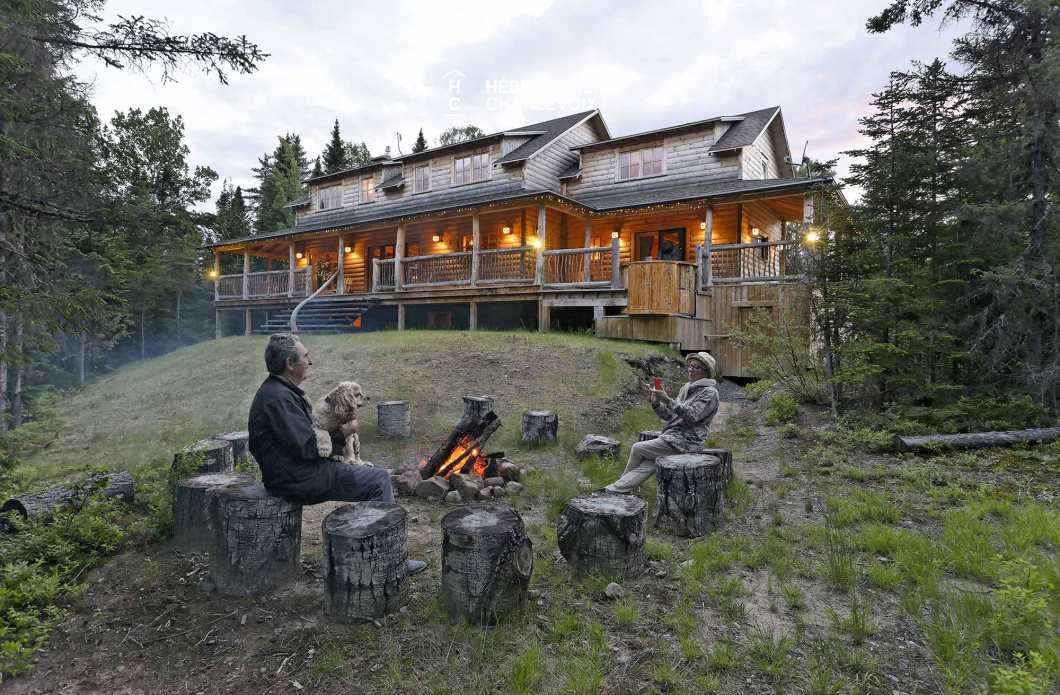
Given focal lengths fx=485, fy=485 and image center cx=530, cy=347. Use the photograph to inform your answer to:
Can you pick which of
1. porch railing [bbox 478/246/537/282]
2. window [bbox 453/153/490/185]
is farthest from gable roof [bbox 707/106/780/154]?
window [bbox 453/153/490/185]

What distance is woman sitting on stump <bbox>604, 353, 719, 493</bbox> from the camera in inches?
192

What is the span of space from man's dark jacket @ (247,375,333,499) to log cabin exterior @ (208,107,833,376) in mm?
8453

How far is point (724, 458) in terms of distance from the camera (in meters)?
5.24

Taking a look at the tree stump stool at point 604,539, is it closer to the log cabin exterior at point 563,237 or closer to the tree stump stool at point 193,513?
the tree stump stool at point 193,513

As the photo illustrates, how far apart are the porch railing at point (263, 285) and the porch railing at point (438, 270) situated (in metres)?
5.55

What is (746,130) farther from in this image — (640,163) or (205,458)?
(205,458)

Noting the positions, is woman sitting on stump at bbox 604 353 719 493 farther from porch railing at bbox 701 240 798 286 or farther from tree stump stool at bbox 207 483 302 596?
porch railing at bbox 701 240 798 286

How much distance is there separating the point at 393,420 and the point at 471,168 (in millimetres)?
15700

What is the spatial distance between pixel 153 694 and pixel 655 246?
18.0 m

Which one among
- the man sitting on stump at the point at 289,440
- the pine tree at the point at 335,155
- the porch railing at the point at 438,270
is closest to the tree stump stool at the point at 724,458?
the man sitting on stump at the point at 289,440

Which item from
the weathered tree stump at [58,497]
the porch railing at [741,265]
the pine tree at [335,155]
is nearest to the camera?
the weathered tree stump at [58,497]

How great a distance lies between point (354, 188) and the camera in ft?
80.8

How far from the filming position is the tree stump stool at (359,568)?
2.95m

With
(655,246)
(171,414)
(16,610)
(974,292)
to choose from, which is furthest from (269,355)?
(655,246)
